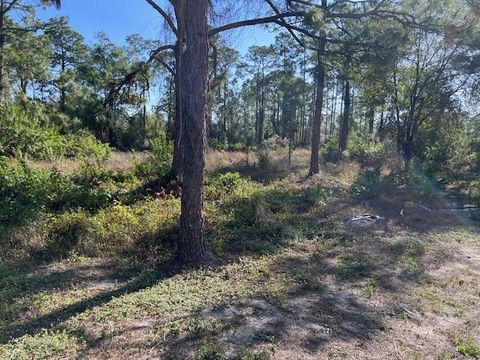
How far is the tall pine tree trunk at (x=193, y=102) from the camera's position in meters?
4.11

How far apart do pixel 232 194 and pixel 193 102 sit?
367 centimetres

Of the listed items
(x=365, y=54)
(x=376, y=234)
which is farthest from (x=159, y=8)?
(x=376, y=234)

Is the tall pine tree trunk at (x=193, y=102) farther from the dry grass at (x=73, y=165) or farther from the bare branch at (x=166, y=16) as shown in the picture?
the dry grass at (x=73, y=165)

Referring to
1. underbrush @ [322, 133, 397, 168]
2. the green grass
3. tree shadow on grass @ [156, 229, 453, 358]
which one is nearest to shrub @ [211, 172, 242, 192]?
tree shadow on grass @ [156, 229, 453, 358]

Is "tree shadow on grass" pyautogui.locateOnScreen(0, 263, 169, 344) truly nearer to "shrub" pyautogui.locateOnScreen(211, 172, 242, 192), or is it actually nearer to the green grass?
the green grass

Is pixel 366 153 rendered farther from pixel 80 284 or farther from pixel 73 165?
pixel 80 284

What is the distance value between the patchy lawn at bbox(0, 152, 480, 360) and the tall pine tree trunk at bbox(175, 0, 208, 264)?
2.87ft

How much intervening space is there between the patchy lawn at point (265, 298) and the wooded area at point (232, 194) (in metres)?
0.03

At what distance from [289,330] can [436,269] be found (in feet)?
9.80

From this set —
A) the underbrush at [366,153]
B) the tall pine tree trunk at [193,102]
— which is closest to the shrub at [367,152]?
the underbrush at [366,153]

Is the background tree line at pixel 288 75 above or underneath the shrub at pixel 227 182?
above

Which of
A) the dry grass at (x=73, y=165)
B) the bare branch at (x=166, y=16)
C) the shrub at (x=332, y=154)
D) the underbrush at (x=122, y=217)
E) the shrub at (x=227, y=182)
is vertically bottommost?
the underbrush at (x=122, y=217)

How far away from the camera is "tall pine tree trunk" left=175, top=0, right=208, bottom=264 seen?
4.11 meters

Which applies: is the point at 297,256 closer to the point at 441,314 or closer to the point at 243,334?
the point at 441,314
